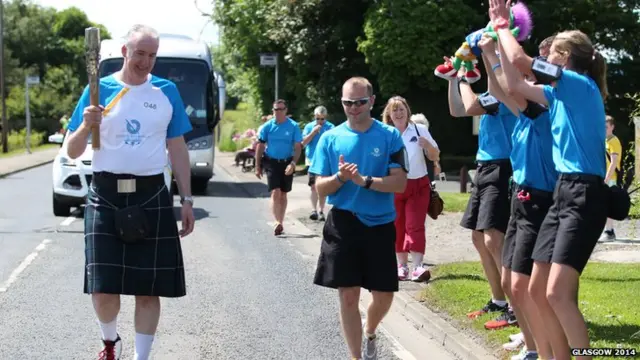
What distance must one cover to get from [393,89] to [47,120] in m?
41.3

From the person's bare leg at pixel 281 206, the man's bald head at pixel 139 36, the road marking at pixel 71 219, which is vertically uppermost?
the man's bald head at pixel 139 36

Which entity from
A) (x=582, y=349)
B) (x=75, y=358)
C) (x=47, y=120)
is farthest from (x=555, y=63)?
(x=47, y=120)

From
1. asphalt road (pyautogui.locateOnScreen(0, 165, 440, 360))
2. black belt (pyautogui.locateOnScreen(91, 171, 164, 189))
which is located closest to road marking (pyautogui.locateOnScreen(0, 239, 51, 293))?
asphalt road (pyautogui.locateOnScreen(0, 165, 440, 360))

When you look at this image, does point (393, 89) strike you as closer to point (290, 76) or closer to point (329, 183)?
point (290, 76)

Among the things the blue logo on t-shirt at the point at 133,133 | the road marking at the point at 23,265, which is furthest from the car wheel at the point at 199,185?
the blue logo on t-shirt at the point at 133,133

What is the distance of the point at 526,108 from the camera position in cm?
577

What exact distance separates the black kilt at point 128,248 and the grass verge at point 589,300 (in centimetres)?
229

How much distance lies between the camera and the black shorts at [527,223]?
5.80 meters

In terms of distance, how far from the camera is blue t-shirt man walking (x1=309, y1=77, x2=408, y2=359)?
624cm

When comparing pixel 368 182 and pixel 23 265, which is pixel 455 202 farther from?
pixel 368 182

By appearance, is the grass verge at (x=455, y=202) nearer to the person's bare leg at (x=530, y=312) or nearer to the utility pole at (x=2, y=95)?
the person's bare leg at (x=530, y=312)

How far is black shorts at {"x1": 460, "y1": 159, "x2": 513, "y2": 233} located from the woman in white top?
79.6 inches

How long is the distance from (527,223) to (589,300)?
257cm

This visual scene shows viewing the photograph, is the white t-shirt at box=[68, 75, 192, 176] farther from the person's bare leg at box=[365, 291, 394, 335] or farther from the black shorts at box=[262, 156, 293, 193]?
the black shorts at box=[262, 156, 293, 193]
